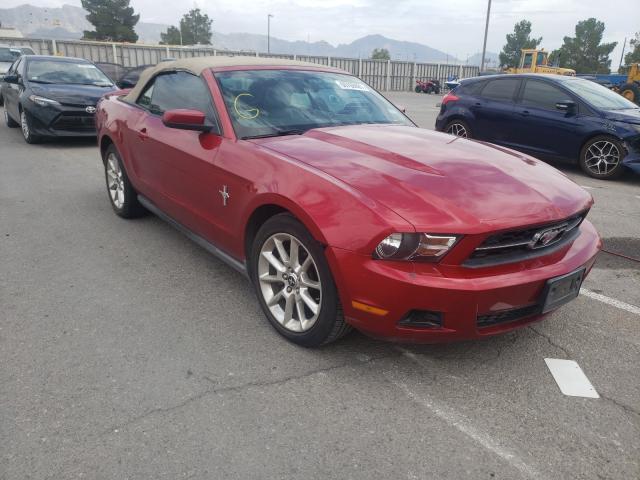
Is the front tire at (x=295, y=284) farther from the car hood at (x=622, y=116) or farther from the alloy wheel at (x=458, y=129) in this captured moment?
the alloy wheel at (x=458, y=129)

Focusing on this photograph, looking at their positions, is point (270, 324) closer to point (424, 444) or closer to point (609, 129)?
point (424, 444)

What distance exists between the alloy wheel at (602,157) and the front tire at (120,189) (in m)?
6.38

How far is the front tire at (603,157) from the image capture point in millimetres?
7477

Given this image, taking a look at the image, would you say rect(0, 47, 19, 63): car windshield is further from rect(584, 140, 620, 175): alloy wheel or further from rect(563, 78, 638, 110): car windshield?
rect(584, 140, 620, 175): alloy wheel

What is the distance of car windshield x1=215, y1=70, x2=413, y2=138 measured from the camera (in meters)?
3.41

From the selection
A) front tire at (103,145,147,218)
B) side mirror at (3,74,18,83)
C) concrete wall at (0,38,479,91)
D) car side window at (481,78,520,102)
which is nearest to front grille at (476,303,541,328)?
front tire at (103,145,147,218)

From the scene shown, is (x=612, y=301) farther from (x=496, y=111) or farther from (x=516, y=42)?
(x=516, y=42)

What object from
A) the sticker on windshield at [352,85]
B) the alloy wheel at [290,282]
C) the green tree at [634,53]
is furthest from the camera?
the green tree at [634,53]

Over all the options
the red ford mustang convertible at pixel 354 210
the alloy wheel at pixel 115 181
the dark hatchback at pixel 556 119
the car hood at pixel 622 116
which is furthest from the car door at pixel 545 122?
the alloy wheel at pixel 115 181

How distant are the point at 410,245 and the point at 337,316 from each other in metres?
0.56

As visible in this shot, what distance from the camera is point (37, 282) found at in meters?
3.65

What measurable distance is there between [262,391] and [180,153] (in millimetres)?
1912

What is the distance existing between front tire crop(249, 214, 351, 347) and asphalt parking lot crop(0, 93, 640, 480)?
0.44ft

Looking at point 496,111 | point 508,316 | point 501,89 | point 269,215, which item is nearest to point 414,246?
point 508,316
